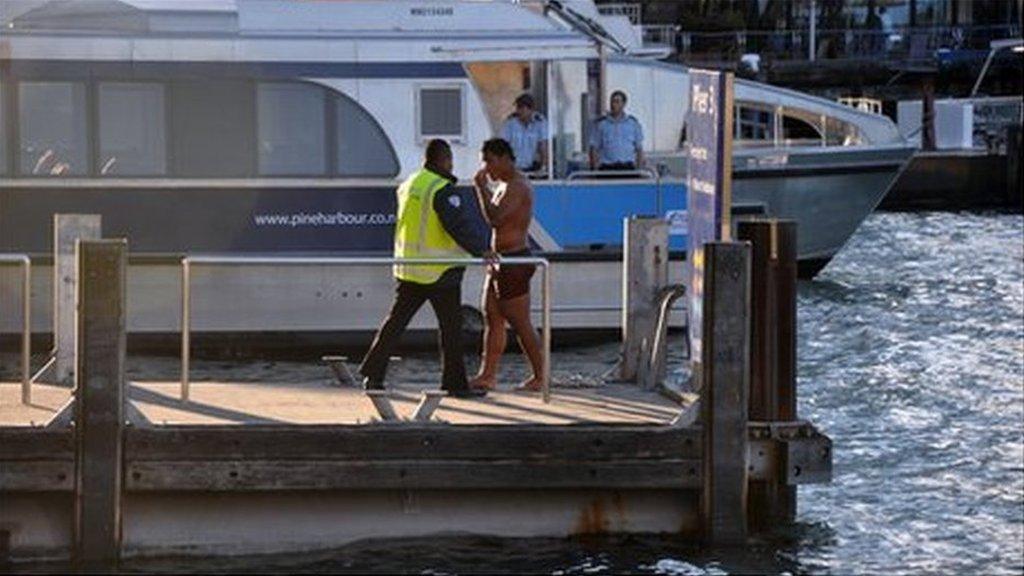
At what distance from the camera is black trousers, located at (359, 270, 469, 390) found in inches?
677

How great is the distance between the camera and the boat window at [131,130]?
25078mm

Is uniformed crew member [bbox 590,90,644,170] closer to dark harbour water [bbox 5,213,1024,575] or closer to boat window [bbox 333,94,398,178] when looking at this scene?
dark harbour water [bbox 5,213,1024,575]

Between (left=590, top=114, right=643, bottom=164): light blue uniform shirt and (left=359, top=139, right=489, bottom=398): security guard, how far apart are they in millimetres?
9272

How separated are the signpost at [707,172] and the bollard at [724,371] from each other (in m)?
0.37

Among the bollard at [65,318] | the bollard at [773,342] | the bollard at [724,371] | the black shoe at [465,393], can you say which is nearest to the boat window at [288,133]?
the bollard at [65,318]

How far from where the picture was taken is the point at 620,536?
16.2m

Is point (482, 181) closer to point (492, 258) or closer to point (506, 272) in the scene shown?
point (506, 272)

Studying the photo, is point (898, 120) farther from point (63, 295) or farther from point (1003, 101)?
point (63, 295)

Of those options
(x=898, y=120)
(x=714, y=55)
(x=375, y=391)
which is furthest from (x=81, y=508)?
(x=714, y=55)

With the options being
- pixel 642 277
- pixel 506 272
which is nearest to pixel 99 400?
pixel 506 272

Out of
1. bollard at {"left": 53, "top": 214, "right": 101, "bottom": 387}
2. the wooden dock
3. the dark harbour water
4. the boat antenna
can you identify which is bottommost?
the dark harbour water

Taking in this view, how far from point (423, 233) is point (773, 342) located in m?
2.41

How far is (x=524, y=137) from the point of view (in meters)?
26.0

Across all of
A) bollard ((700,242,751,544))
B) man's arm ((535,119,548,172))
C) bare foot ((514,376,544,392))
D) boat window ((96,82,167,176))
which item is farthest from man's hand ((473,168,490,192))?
man's arm ((535,119,548,172))
